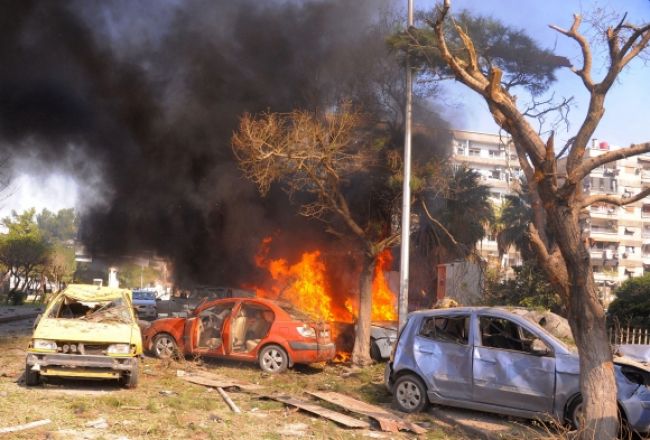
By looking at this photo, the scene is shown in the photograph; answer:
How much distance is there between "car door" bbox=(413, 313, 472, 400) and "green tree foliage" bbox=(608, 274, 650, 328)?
650 centimetres

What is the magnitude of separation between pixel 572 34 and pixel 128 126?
58.5 feet

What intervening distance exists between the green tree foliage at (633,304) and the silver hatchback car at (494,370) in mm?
6408

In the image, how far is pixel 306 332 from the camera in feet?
38.2

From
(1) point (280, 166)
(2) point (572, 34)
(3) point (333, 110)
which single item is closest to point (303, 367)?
(1) point (280, 166)

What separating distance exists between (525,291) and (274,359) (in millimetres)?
8155

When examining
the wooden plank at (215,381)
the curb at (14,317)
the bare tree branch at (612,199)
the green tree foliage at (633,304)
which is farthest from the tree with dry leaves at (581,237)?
the curb at (14,317)

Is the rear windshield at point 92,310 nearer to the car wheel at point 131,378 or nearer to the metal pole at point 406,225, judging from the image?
the car wheel at point 131,378

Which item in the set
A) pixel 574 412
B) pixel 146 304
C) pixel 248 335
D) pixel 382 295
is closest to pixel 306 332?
pixel 248 335

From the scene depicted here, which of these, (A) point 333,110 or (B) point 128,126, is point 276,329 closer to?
(A) point 333,110

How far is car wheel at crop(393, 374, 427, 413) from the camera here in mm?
8516

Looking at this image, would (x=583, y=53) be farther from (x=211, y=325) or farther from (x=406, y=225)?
(x=211, y=325)

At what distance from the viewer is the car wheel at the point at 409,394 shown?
335 inches

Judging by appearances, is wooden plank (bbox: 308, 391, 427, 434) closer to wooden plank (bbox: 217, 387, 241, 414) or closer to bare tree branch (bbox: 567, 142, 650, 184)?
wooden plank (bbox: 217, 387, 241, 414)

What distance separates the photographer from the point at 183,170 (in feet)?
75.1
